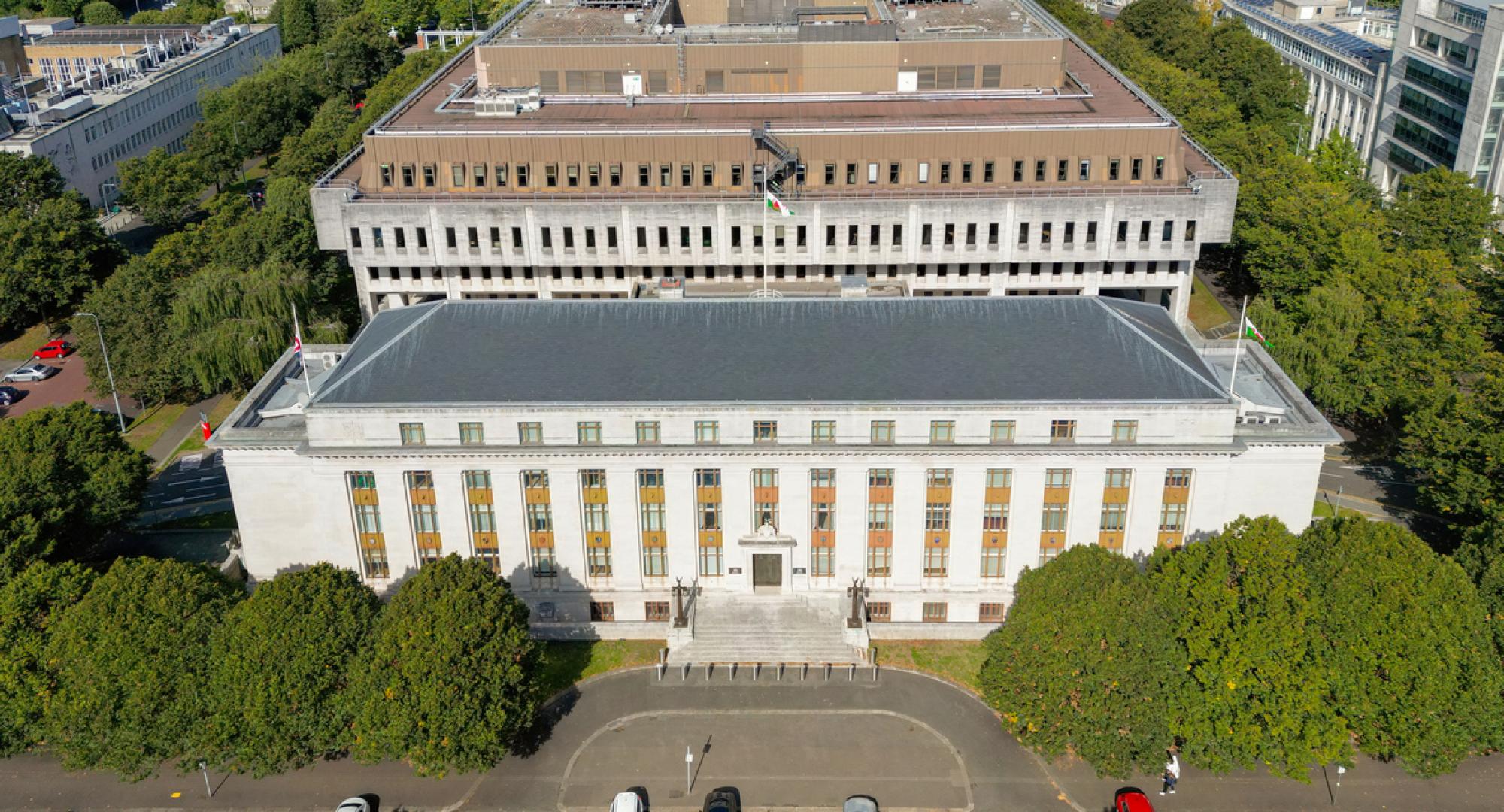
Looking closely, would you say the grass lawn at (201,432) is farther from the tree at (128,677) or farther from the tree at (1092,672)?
the tree at (1092,672)

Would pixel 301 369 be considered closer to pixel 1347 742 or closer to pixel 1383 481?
pixel 1347 742

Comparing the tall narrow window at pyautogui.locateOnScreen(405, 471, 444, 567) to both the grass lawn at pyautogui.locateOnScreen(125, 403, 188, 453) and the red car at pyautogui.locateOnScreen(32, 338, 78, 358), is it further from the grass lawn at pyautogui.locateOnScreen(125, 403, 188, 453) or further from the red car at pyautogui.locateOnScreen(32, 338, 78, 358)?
the red car at pyautogui.locateOnScreen(32, 338, 78, 358)

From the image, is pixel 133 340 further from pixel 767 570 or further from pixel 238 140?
pixel 238 140

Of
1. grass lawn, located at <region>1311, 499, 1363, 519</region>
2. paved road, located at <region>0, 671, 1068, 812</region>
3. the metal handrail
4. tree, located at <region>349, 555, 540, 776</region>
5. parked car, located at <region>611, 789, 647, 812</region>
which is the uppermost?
the metal handrail

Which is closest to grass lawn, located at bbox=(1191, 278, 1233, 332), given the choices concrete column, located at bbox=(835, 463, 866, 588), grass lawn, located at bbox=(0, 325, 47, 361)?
concrete column, located at bbox=(835, 463, 866, 588)

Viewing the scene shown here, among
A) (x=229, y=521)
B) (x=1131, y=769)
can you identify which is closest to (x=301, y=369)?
(x=229, y=521)

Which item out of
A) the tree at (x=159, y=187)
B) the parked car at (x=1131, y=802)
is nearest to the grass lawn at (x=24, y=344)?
the tree at (x=159, y=187)
